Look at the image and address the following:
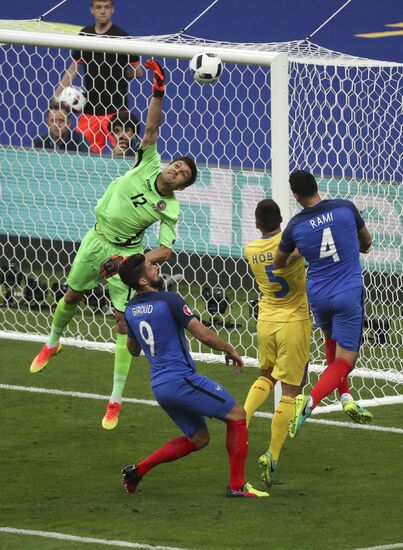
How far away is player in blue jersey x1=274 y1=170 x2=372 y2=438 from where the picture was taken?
31.0 feet

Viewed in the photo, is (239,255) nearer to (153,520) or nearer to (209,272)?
(209,272)

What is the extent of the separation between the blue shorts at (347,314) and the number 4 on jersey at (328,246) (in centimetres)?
27

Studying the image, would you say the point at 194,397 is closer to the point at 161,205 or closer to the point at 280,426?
the point at 280,426

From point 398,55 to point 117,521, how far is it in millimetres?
13012

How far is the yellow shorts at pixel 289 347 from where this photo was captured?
9703 mm

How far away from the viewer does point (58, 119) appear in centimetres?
1502

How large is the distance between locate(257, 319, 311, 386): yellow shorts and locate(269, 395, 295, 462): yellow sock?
0.21 meters

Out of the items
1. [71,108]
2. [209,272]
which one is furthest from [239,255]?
[71,108]

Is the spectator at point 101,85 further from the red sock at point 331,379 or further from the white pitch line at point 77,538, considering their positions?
the white pitch line at point 77,538

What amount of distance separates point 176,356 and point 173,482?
1.17m

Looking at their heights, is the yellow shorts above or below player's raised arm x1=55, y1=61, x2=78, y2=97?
below

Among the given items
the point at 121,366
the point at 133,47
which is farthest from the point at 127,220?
the point at 133,47

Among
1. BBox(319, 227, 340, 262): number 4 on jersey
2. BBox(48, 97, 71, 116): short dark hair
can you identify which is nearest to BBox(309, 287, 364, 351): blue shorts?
BBox(319, 227, 340, 262): number 4 on jersey

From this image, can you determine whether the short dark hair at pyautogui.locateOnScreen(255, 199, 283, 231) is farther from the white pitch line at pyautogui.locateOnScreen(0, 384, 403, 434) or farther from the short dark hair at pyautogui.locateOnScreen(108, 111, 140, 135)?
the short dark hair at pyautogui.locateOnScreen(108, 111, 140, 135)
